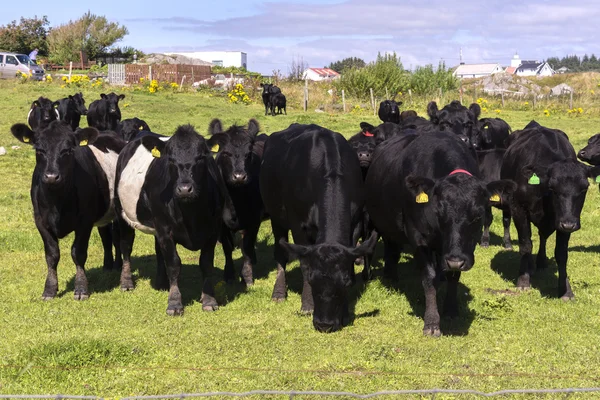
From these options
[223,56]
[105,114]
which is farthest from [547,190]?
[223,56]

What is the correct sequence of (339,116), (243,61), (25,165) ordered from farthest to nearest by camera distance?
(243,61)
(339,116)
(25,165)

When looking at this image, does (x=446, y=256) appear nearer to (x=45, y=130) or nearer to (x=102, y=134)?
(x=45, y=130)

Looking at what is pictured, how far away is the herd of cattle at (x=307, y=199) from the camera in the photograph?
22.4ft

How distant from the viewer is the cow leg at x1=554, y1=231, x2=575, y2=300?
8203 millimetres

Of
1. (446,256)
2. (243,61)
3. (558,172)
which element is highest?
(243,61)

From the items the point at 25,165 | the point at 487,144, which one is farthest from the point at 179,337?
the point at 25,165

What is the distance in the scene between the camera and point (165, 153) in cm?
798

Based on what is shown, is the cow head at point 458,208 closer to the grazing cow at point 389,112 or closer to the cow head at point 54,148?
the cow head at point 54,148

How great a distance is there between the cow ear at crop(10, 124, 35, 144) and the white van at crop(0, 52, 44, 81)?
1380 inches

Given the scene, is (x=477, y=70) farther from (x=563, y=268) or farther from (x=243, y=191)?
(x=563, y=268)

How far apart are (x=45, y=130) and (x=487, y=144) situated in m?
9.60

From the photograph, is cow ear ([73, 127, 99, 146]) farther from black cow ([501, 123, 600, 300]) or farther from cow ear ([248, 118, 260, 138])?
black cow ([501, 123, 600, 300])

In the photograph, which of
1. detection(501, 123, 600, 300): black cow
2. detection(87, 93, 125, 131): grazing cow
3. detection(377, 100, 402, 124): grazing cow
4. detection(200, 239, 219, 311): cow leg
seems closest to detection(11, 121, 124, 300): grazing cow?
detection(200, 239, 219, 311): cow leg

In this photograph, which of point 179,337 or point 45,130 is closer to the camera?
point 179,337
